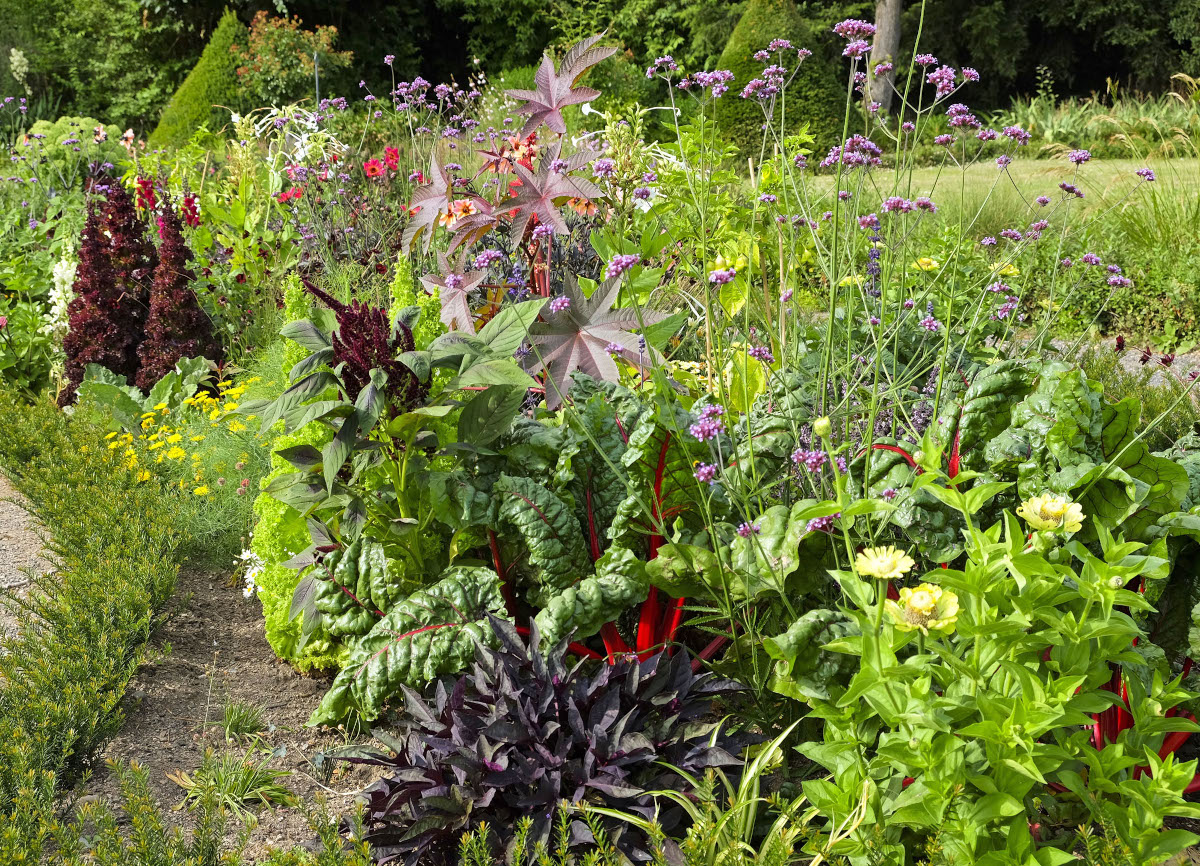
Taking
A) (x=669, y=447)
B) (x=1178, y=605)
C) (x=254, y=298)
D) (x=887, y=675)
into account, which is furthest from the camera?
(x=254, y=298)

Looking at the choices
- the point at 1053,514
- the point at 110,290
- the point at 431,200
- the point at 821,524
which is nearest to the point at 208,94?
the point at 110,290

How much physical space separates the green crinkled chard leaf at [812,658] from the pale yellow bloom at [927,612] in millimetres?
462

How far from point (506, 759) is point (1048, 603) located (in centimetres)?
103

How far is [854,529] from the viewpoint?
212cm

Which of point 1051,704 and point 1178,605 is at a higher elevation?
point 1051,704

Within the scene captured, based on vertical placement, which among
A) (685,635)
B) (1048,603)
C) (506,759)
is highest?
(1048,603)

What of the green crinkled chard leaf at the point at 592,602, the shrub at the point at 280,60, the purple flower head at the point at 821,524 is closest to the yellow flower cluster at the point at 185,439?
the green crinkled chard leaf at the point at 592,602

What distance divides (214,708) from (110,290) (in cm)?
Answer: 289

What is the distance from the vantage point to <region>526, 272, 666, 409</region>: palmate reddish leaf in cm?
267

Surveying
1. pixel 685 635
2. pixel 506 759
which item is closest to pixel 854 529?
pixel 685 635

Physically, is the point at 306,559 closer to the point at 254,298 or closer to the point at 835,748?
the point at 835,748

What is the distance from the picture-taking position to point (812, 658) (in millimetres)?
1890

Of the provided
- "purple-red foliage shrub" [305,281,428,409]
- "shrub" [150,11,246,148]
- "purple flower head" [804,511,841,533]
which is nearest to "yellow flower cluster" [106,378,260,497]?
"purple-red foliage shrub" [305,281,428,409]

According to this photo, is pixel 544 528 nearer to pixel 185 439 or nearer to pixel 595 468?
pixel 595 468
